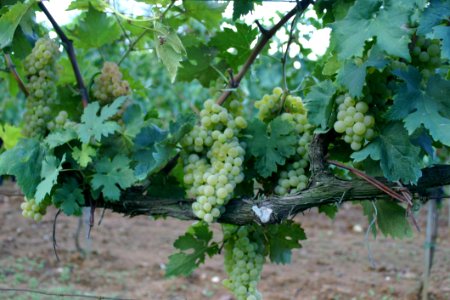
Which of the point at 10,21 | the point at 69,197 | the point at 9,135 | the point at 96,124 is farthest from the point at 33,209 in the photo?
the point at 10,21

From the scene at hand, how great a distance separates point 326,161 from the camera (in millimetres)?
1698

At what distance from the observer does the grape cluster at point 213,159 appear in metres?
1.82

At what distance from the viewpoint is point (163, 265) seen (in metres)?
6.09

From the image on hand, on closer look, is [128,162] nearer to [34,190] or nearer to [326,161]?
[34,190]

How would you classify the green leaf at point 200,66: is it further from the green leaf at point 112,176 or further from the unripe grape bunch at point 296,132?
the green leaf at point 112,176

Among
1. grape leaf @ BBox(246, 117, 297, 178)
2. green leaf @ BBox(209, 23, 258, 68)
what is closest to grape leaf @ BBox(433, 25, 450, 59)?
grape leaf @ BBox(246, 117, 297, 178)

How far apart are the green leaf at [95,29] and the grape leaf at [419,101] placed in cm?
136

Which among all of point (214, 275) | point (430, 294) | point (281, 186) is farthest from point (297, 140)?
Answer: point (214, 275)

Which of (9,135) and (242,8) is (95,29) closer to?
(9,135)

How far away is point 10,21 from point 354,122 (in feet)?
3.67

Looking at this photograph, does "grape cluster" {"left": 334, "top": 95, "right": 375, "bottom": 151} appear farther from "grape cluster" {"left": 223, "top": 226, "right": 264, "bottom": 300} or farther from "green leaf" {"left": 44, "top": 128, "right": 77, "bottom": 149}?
"green leaf" {"left": 44, "top": 128, "right": 77, "bottom": 149}

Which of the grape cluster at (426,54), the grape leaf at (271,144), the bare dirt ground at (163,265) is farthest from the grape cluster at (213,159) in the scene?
the bare dirt ground at (163,265)

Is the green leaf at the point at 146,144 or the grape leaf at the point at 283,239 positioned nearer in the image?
the green leaf at the point at 146,144

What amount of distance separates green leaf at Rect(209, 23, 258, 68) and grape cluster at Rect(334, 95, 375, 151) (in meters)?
0.63
